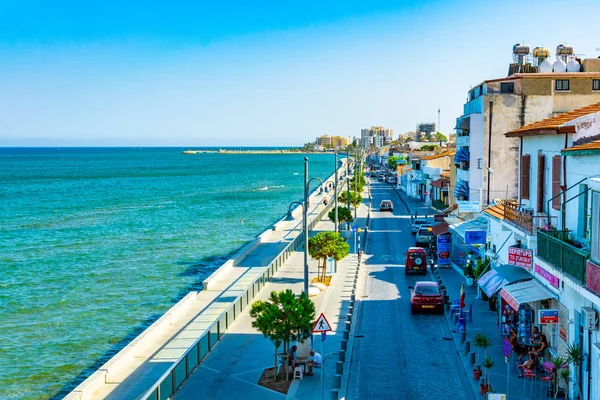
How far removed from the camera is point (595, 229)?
12.6 meters

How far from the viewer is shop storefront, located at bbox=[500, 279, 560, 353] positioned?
651 inches

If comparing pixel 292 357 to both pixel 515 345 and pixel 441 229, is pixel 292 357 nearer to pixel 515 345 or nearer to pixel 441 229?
pixel 515 345

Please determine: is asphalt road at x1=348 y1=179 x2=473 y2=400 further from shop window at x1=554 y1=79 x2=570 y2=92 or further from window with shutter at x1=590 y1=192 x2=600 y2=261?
shop window at x1=554 y1=79 x2=570 y2=92

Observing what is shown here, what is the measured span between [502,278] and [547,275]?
11.8 ft

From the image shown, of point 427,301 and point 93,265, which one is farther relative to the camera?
point 93,265

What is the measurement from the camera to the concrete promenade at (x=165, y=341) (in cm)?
1931

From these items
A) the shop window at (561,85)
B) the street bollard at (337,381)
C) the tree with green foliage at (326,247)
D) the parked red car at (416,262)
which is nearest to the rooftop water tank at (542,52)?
the shop window at (561,85)

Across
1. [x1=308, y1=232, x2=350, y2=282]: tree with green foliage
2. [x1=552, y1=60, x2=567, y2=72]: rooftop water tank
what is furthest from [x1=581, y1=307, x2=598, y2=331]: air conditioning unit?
[x1=552, y1=60, x2=567, y2=72]: rooftop water tank

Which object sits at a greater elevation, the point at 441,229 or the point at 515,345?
the point at 441,229

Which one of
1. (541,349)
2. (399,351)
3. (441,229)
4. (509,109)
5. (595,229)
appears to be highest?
(509,109)

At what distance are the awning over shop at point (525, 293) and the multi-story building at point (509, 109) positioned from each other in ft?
68.2

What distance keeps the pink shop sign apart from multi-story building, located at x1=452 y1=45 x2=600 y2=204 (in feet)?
72.6

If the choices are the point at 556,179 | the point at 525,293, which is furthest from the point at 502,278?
the point at 556,179

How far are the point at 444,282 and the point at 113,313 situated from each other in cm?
1656
